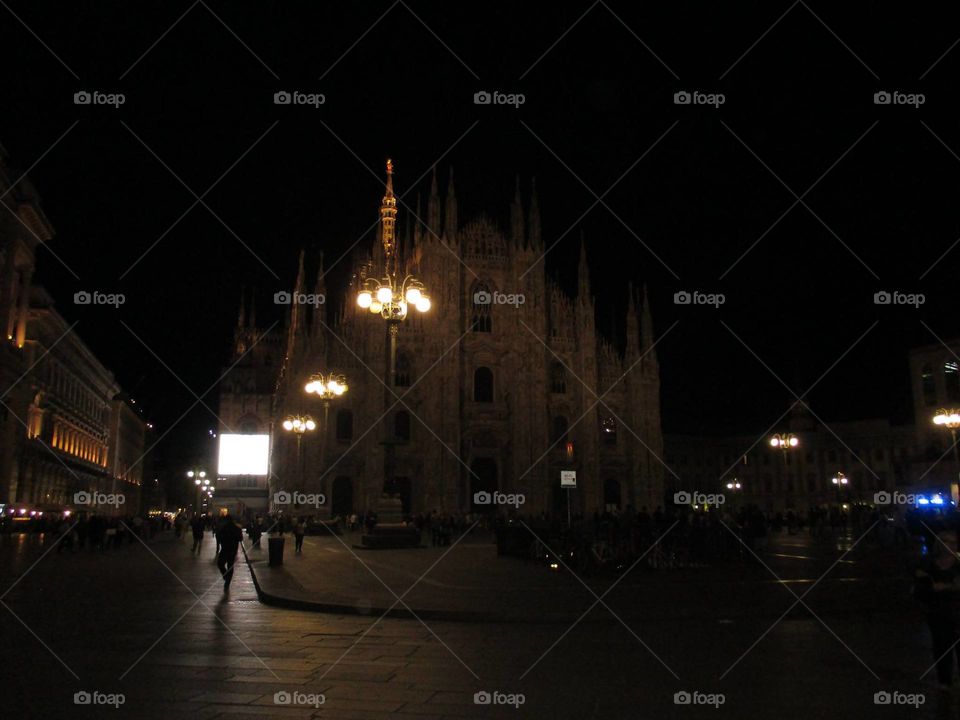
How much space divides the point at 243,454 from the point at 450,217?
2479 centimetres

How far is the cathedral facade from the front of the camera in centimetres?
4419

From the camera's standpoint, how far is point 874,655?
7059mm

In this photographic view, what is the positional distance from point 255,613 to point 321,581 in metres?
3.25

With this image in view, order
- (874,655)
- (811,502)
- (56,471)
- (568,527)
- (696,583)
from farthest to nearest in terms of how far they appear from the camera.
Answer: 1. (811,502)
2. (56,471)
3. (568,527)
4. (696,583)
5. (874,655)

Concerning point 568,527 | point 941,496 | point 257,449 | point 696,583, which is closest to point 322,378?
point 568,527

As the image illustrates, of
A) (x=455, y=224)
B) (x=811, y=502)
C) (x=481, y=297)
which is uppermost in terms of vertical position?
(x=455, y=224)

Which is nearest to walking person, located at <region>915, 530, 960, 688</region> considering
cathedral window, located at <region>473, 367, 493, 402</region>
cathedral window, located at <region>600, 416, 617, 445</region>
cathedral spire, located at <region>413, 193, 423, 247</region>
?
cathedral window, located at <region>473, 367, 493, 402</region>

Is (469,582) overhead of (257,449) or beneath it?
beneath

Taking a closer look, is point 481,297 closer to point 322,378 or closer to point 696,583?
point 322,378

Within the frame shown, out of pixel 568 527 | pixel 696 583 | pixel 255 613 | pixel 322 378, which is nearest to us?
pixel 255 613

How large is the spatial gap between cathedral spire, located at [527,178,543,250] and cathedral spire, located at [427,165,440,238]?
628 centimetres

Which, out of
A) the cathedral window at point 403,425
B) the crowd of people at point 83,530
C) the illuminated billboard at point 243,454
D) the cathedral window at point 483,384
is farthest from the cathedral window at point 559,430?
the crowd of people at point 83,530

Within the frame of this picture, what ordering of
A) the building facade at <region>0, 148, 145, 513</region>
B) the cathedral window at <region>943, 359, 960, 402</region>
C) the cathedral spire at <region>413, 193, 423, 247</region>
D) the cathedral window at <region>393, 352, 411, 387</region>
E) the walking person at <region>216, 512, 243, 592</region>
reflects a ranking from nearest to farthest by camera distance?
1. the walking person at <region>216, 512, 243, 592</region>
2. the building facade at <region>0, 148, 145, 513</region>
3. the cathedral window at <region>943, 359, 960, 402</region>
4. the cathedral window at <region>393, 352, 411, 387</region>
5. the cathedral spire at <region>413, 193, 423, 247</region>

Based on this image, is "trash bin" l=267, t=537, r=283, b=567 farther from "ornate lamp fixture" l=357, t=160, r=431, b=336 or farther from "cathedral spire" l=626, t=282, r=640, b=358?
"cathedral spire" l=626, t=282, r=640, b=358
